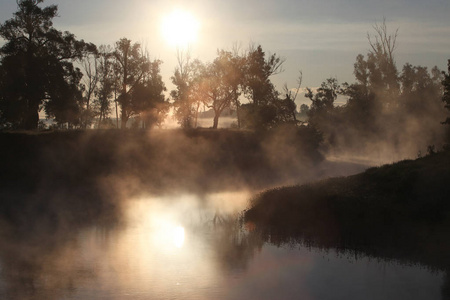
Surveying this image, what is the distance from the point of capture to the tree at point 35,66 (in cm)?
5706

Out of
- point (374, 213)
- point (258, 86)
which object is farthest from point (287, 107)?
point (374, 213)

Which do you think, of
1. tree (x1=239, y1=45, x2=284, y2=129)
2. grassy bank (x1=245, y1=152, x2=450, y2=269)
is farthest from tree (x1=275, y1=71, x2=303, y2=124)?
grassy bank (x1=245, y1=152, x2=450, y2=269)

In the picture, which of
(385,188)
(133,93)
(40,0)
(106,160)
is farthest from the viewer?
(133,93)

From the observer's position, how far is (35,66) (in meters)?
57.3

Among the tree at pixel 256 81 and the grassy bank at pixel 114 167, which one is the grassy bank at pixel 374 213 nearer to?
the grassy bank at pixel 114 167

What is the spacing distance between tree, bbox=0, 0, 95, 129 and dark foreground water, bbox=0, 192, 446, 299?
112 feet

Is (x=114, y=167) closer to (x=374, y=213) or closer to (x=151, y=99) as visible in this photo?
(x=374, y=213)

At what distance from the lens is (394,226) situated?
2600cm

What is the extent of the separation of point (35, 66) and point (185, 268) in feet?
148

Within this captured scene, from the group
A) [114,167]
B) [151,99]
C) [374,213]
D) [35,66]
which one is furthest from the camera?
[151,99]

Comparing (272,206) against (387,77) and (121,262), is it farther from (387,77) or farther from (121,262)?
(387,77)

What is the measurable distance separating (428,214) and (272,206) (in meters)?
9.05

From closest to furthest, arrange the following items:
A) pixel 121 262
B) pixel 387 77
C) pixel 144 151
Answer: pixel 121 262 < pixel 144 151 < pixel 387 77

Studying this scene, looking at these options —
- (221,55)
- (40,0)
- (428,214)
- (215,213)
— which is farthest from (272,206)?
(221,55)
